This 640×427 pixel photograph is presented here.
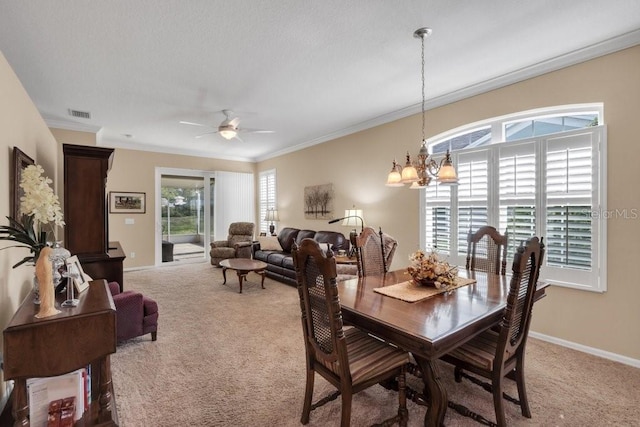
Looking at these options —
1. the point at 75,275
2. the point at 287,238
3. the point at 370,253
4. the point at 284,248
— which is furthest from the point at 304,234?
the point at 75,275

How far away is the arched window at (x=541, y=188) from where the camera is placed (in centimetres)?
286

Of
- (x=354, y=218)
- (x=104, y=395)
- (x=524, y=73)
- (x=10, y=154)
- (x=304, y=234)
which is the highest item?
(x=524, y=73)

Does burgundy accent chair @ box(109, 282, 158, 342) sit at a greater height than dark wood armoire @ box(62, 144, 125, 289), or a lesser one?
lesser

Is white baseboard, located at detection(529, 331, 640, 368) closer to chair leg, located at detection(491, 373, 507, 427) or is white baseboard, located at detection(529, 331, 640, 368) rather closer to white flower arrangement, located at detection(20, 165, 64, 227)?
chair leg, located at detection(491, 373, 507, 427)

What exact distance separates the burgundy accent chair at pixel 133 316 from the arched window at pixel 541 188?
361 cm

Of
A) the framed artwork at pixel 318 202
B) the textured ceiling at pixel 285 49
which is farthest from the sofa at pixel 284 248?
the textured ceiling at pixel 285 49

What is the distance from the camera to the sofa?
527 centimetres

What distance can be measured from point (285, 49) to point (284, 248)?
4.31m

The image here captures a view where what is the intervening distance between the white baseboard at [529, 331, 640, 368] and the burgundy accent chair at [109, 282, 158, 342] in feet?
13.5

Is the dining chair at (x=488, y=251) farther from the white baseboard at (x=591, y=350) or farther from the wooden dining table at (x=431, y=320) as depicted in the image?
the white baseboard at (x=591, y=350)

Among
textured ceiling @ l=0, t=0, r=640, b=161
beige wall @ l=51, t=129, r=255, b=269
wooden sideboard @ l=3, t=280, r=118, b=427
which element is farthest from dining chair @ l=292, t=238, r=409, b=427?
beige wall @ l=51, t=129, r=255, b=269

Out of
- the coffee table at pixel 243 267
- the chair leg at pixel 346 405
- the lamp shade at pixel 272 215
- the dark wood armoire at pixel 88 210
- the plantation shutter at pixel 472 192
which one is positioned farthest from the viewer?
the lamp shade at pixel 272 215

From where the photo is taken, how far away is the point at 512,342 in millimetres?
1862

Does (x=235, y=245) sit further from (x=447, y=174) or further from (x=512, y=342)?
(x=512, y=342)
